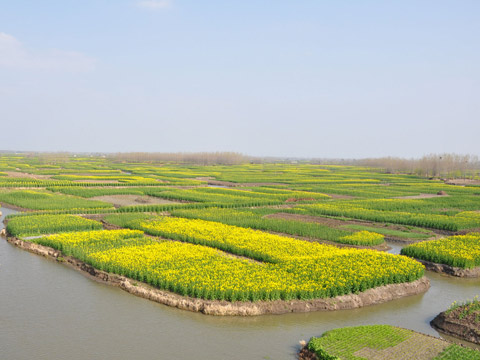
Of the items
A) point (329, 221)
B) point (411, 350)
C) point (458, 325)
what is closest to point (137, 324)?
point (411, 350)

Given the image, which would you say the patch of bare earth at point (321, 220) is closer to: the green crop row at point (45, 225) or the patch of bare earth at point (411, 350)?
the green crop row at point (45, 225)

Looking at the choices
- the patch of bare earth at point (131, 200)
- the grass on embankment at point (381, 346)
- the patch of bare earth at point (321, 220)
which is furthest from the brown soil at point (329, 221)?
the grass on embankment at point (381, 346)

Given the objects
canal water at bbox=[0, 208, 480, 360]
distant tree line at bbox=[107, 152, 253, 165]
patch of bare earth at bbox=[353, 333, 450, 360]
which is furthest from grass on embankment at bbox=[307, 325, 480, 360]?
distant tree line at bbox=[107, 152, 253, 165]

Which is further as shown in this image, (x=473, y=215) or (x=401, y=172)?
(x=401, y=172)

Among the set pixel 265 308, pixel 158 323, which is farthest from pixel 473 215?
pixel 158 323

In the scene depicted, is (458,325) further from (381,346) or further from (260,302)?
(260,302)

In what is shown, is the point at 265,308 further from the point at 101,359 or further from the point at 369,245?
the point at 369,245
